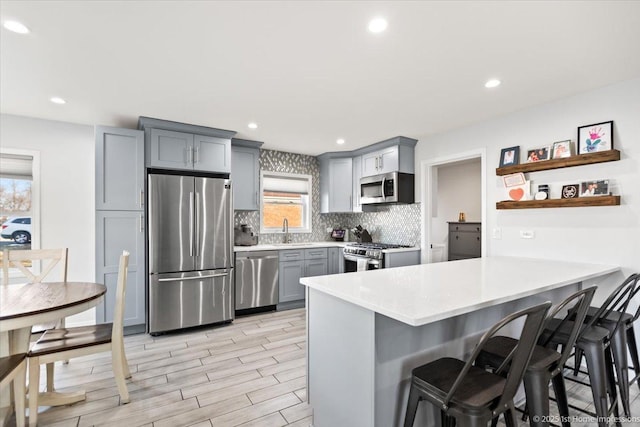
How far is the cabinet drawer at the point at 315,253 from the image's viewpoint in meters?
4.55

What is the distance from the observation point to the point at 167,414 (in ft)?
6.61

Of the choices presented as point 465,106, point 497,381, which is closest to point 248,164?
point 465,106

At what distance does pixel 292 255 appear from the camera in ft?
14.5

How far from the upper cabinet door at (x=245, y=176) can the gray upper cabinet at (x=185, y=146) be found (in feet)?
1.36

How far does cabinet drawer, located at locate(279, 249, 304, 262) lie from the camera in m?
4.35

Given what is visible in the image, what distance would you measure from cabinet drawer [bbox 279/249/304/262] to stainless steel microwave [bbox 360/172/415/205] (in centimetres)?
128

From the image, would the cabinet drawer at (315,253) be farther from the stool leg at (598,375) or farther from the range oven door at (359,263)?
the stool leg at (598,375)

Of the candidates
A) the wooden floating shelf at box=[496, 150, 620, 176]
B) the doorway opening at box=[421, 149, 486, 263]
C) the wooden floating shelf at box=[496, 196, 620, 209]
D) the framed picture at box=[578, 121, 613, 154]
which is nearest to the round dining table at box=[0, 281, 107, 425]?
the wooden floating shelf at box=[496, 196, 620, 209]

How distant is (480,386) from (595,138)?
2.60 meters

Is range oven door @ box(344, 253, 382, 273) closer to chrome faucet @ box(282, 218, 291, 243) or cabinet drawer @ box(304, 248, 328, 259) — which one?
cabinet drawer @ box(304, 248, 328, 259)

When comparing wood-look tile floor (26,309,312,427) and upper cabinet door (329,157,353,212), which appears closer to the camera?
wood-look tile floor (26,309,312,427)

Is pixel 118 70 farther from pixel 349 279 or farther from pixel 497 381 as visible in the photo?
pixel 497 381

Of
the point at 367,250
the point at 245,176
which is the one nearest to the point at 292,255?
the point at 367,250

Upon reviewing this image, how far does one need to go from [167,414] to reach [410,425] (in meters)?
1.60
